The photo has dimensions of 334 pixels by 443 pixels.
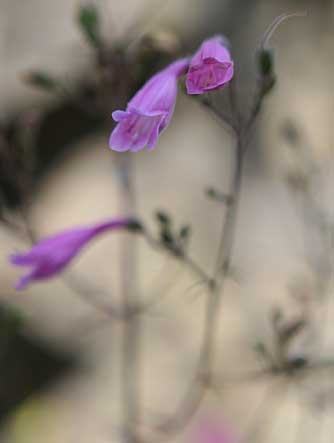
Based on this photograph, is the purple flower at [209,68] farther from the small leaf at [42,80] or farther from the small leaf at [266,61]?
the small leaf at [42,80]

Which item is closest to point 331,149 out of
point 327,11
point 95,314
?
point 327,11

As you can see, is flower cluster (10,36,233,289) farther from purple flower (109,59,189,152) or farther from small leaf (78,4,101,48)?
small leaf (78,4,101,48)

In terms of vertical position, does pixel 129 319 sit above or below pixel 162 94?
below

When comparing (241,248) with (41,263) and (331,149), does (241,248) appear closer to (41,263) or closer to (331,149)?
(331,149)

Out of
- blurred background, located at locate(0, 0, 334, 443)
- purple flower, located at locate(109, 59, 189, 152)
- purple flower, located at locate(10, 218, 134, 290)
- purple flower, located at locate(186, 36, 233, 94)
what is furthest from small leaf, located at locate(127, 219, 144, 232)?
blurred background, located at locate(0, 0, 334, 443)

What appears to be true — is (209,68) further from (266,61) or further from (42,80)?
(42,80)

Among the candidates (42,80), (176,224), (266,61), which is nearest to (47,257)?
(42,80)

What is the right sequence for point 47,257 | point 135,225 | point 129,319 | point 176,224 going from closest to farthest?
point 47,257
point 135,225
point 129,319
point 176,224
